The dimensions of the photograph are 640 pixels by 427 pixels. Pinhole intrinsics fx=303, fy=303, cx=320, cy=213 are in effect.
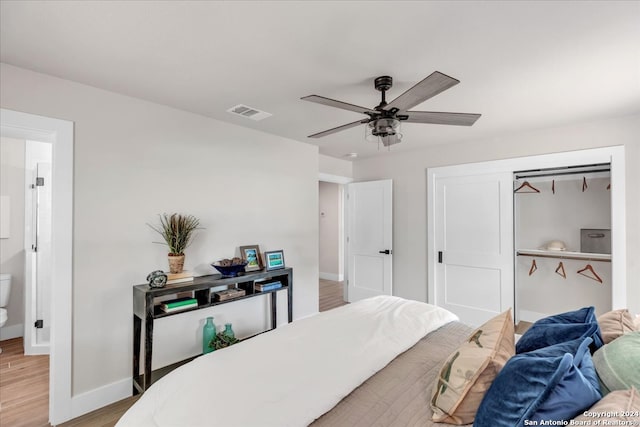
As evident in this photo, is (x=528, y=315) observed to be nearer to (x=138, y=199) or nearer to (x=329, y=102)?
(x=329, y=102)

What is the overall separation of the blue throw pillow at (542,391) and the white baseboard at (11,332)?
4.90 meters

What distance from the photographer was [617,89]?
240cm

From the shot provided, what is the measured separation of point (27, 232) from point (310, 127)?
3558 millimetres

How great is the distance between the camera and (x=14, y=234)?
11.9 feet

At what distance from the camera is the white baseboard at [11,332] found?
3508 mm

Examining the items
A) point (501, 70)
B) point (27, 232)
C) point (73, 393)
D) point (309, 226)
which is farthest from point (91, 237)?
point (501, 70)

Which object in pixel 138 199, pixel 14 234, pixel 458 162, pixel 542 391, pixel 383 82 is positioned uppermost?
pixel 383 82

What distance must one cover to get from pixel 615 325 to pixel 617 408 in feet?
2.51

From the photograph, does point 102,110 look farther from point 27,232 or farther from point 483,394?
point 483,394

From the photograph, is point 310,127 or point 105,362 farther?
point 310,127

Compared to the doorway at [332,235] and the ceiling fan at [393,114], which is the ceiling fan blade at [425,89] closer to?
the ceiling fan at [393,114]

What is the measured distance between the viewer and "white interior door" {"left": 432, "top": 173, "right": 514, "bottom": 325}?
12.1ft

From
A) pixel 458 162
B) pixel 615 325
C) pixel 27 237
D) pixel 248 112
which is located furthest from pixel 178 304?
pixel 458 162

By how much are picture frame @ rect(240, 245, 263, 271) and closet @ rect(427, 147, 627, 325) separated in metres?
2.41
